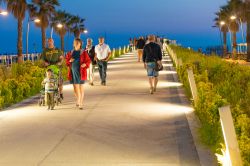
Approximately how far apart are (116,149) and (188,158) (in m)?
1.20

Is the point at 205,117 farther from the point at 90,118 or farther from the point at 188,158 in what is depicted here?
the point at 90,118

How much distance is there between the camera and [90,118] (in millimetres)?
11859

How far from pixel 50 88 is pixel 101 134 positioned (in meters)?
4.29

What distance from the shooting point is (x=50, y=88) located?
13789 mm

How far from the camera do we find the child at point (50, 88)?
13.7 metres

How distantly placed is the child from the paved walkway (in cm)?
26

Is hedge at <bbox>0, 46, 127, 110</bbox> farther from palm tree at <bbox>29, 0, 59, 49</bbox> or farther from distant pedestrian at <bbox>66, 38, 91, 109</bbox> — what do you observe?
palm tree at <bbox>29, 0, 59, 49</bbox>

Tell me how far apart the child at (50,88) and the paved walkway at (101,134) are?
26cm

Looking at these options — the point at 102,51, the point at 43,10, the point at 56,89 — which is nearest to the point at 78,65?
the point at 56,89

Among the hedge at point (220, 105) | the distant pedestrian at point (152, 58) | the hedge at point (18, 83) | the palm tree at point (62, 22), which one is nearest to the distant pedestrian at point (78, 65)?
the hedge at point (18, 83)

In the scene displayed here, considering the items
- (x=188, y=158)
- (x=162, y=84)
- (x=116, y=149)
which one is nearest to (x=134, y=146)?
(x=116, y=149)

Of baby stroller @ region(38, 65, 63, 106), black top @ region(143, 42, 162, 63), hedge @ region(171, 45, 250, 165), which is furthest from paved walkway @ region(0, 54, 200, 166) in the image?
black top @ region(143, 42, 162, 63)

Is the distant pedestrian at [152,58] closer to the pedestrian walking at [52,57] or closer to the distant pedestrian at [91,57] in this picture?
the distant pedestrian at [91,57]

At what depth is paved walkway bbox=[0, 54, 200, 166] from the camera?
7.96m
